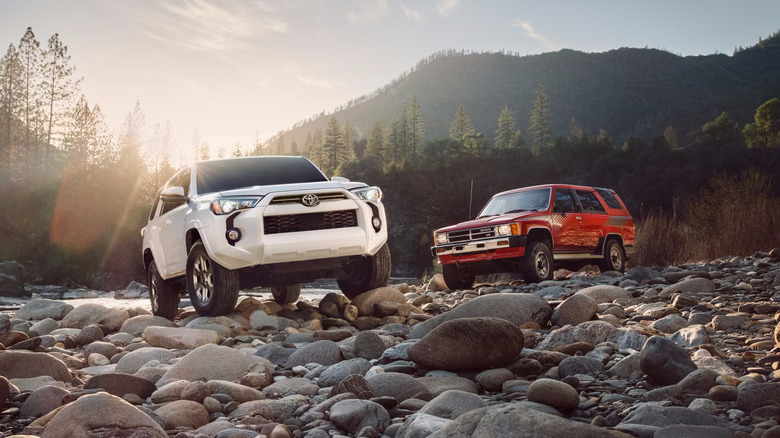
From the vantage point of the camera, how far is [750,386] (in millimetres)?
3537

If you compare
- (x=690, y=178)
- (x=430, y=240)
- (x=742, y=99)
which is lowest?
(x=430, y=240)

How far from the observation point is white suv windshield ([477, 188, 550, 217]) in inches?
509

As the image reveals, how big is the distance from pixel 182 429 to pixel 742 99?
155 m

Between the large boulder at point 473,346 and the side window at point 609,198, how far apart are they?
10.5m

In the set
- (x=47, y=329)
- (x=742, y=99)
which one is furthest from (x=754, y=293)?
(x=742, y=99)

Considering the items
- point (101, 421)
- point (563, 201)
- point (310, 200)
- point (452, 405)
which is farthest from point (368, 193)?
point (563, 201)

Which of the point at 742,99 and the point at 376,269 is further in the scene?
the point at 742,99

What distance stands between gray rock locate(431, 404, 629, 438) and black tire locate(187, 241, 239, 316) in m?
4.76

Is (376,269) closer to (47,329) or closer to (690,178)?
(47,329)

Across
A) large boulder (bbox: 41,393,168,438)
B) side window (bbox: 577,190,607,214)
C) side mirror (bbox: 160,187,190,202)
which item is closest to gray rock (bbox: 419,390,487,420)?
large boulder (bbox: 41,393,168,438)

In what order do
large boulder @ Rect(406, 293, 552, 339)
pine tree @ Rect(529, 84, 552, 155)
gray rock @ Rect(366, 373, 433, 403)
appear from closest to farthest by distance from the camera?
gray rock @ Rect(366, 373, 433, 403)
large boulder @ Rect(406, 293, 552, 339)
pine tree @ Rect(529, 84, 552, 155)

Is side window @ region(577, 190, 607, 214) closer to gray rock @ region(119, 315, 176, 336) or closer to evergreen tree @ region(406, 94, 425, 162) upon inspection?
gray rock @ region(119, 315, 176, 336)

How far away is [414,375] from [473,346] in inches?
20.0

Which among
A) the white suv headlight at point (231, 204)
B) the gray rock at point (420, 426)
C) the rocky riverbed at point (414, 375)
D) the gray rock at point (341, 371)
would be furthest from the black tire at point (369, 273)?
the gray rock at point (420, 426)
